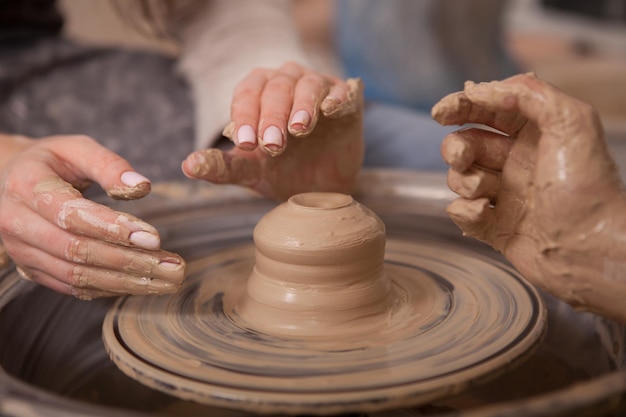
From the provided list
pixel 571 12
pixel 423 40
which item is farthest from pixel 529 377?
pixel 571 12

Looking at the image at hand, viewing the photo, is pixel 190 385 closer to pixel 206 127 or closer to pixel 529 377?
pixel 529 377

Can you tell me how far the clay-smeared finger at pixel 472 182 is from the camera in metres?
0.92

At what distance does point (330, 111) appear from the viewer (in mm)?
1116

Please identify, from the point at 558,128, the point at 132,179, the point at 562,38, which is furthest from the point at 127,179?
the point at 562,38

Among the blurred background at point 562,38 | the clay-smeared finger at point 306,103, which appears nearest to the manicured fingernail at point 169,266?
the clay-smeared finger at point 306,103

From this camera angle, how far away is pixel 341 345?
3.07 ft

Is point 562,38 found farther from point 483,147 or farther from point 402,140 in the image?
point 483,147

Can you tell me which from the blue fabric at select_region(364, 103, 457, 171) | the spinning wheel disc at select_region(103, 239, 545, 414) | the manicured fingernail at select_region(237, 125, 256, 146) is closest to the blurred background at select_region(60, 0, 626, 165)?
the blue fabric at select_region(364, 103, 457, 171)

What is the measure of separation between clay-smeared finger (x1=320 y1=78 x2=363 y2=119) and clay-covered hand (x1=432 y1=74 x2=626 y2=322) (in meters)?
0.23

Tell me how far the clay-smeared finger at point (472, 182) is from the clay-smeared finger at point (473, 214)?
11 mm

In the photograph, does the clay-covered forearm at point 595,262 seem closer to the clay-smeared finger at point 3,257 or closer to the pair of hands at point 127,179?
the pair of hands at point 127,179

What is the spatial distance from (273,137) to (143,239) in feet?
0.76

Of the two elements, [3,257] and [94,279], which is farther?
[3,257]

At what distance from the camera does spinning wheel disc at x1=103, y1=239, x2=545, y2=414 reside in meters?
0.82
